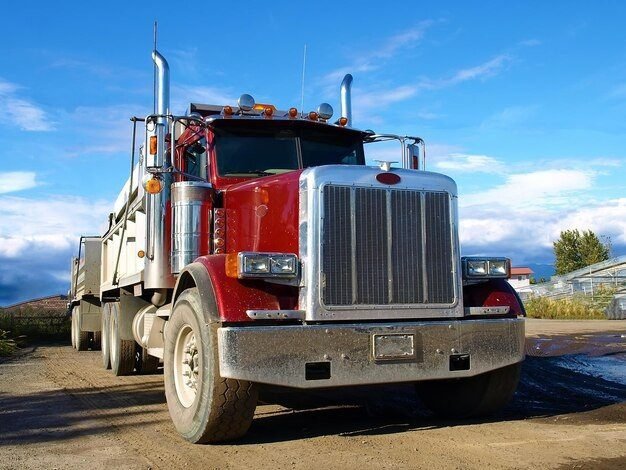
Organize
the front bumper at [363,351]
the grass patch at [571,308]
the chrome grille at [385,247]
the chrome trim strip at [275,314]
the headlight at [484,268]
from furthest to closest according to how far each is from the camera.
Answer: the grass patch at [571,308], the headlight at [484,268], the chrome grille at [385,247], the chrome trim strip at [275,314], the front bumper at [363,351]

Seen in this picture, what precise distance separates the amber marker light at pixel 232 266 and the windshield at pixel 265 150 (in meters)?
1.70

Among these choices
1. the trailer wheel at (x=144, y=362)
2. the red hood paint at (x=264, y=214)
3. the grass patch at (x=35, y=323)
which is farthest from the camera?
the grass patch at (x=35, y=323)

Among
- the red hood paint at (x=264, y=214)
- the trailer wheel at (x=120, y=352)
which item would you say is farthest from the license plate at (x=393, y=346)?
the trailer wheel at (x=120, y=352)

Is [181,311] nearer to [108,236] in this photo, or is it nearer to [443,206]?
[443,206]

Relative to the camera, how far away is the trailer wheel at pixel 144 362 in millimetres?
10625

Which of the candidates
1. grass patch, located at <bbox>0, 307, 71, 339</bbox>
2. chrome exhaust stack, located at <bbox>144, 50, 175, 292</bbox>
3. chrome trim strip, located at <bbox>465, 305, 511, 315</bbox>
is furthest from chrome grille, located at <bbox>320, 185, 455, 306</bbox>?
grass patch, located at <bbox>0, 307, 71, 339</bbox>

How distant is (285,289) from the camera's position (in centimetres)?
545

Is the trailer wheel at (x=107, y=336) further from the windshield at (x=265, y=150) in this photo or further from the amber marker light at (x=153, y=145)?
the windshield at (x=265, y=150)

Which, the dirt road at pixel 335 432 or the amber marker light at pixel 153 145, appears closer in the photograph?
the dirt road at pixel 335 432

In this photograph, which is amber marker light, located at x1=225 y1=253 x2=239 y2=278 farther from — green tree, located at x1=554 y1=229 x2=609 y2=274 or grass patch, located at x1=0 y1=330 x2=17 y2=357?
green tree, located at x1=554 y1=229 x2=609 y2=274

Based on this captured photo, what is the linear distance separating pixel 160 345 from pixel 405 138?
367 centimetres

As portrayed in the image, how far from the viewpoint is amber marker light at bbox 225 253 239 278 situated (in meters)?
5.23

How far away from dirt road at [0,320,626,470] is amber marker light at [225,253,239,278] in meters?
1.34

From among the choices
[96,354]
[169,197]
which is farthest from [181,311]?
[96,354]
